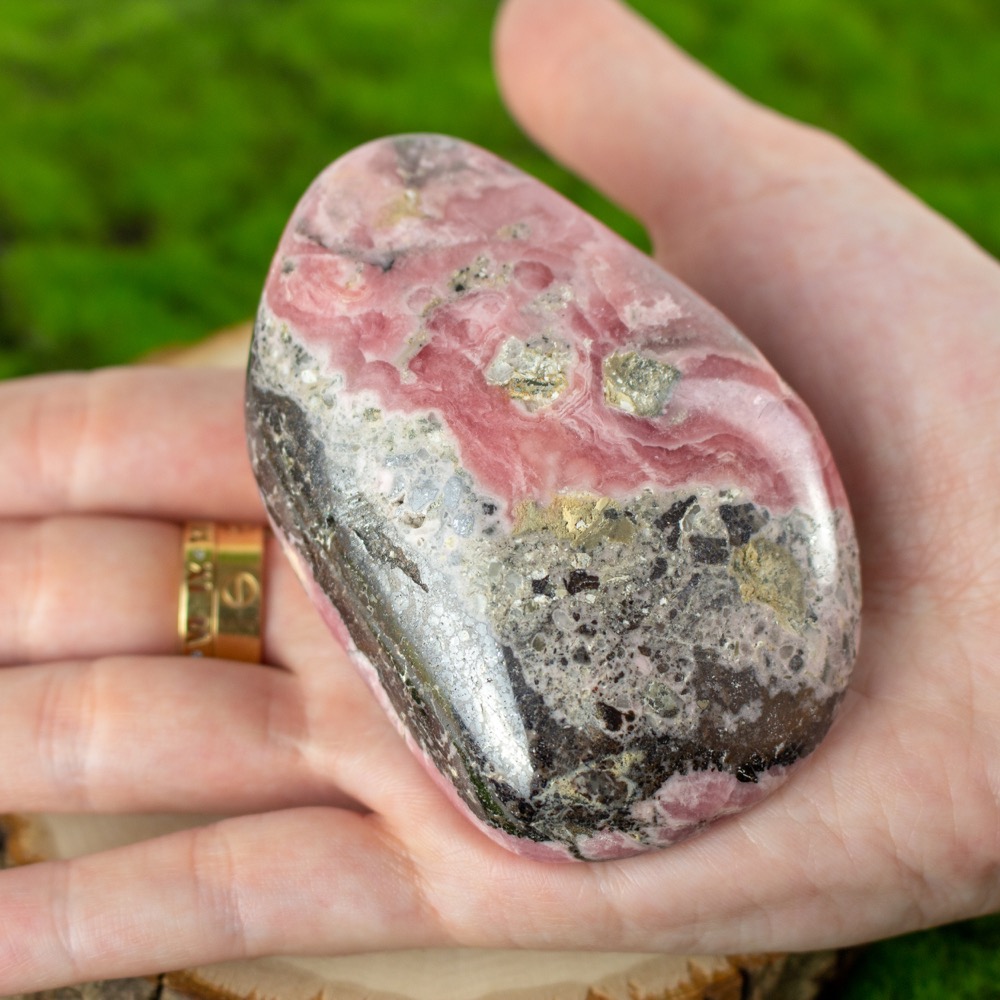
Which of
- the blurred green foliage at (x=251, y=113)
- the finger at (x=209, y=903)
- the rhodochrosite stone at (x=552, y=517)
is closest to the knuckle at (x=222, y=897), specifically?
the finger at (x=209, y=903)

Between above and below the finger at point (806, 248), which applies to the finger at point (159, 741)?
below

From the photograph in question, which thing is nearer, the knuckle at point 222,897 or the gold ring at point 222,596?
the knuckle at point 222,897

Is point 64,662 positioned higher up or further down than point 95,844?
higher up

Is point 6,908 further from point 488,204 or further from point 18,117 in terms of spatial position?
point 18,117

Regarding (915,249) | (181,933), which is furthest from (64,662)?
(915,249)

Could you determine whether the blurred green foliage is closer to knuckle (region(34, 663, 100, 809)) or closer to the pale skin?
the pale skin

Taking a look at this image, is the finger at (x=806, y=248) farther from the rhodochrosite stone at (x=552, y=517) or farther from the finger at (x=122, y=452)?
the finger at (x=122, y=452)
